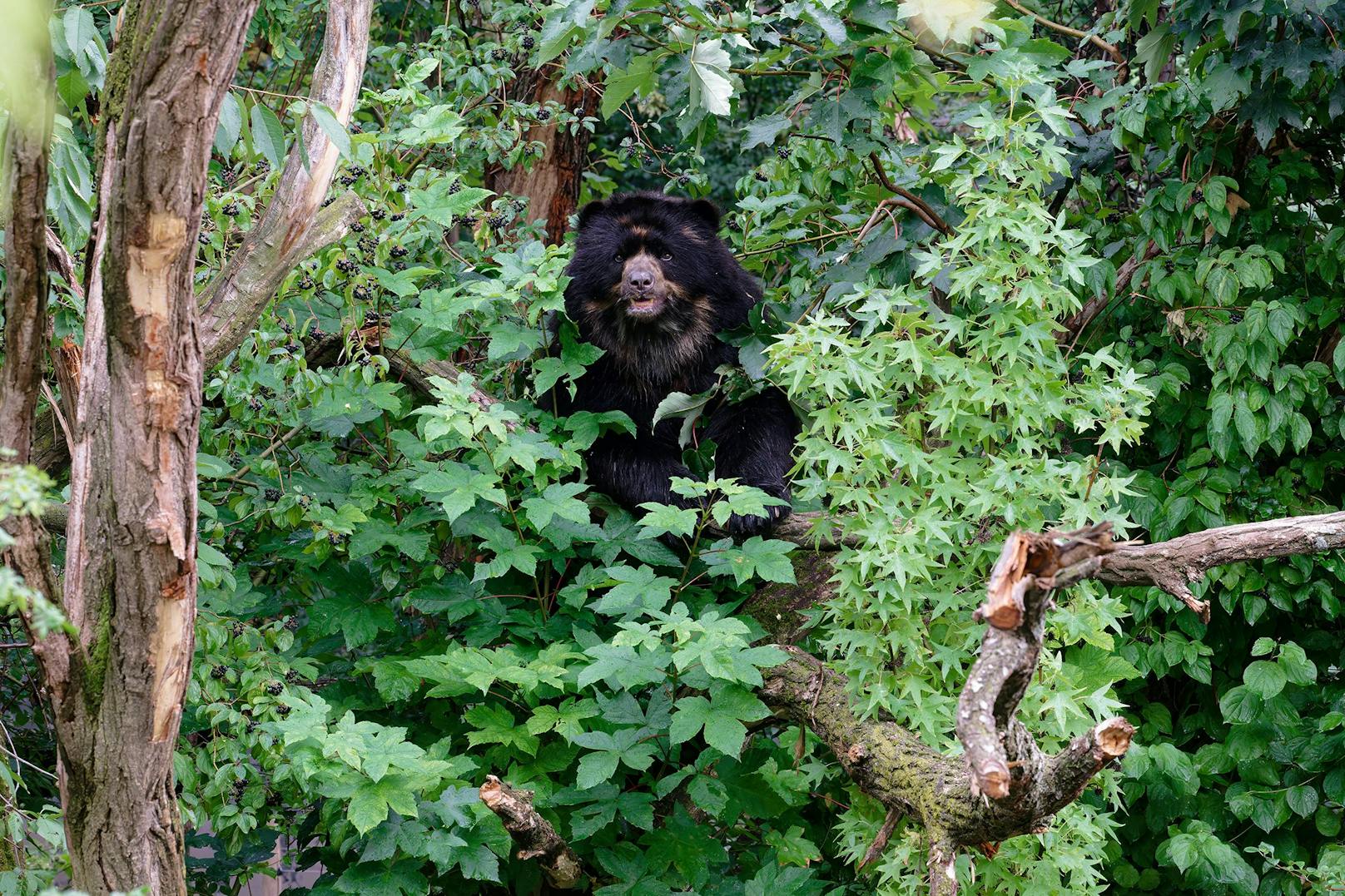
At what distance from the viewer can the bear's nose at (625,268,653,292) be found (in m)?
4.91

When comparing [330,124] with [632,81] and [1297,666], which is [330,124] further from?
[1297,666]

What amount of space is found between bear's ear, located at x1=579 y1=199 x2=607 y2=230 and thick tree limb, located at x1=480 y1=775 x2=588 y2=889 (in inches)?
92.9

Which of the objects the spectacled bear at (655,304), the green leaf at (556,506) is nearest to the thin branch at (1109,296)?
the spectacled bear at (655,304)

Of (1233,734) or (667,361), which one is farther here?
(667,361)

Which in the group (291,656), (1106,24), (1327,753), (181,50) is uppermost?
(181,50)

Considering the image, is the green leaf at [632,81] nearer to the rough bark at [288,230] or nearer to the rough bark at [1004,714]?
the rough bark at [288,230]

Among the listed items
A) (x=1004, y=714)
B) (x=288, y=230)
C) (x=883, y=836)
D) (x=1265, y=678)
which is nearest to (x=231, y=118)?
(x=288, y=230)

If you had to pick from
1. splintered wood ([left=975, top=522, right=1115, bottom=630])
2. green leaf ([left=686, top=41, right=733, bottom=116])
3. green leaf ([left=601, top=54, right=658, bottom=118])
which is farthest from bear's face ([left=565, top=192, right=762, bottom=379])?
splintered wood ([left=975, top=522, right=1115, bottom=630])

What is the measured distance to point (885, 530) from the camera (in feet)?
9.96

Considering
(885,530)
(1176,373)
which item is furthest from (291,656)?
(1176,373)

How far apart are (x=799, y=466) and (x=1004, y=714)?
112 cm

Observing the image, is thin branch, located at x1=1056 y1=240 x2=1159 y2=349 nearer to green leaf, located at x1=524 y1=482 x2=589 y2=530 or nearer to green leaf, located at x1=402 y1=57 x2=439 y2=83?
green leaf, located at x1=524 y1=482 x2=589 y2=530

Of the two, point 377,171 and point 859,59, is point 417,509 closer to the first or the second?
point 377,171

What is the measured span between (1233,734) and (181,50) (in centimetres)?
410
